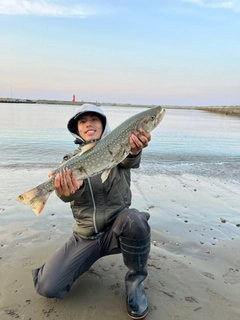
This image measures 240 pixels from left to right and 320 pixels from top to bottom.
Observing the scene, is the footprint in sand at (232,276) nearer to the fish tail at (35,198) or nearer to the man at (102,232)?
the man at (102,232)

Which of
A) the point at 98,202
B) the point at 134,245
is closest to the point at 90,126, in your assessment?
the point at 98,202

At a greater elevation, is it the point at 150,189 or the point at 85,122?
the point at 85,122

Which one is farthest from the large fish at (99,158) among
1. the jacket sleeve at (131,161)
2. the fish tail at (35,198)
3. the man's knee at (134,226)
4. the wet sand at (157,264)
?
the wet sand at (157,264)

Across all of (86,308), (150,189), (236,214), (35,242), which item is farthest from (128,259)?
(150,189)

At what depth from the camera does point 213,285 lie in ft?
10.6

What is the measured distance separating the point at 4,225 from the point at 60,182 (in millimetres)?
2245

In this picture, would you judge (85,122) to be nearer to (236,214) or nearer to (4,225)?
(4,225)

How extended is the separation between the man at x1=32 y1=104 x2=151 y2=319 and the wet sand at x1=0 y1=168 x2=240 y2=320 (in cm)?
20

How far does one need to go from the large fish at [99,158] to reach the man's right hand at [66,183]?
58 mm

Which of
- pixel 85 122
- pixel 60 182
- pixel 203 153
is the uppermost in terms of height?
pixel 85 122

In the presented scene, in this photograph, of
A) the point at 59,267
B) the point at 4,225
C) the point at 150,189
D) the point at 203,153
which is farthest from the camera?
the point at 203,153

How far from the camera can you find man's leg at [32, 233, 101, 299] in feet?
9.44

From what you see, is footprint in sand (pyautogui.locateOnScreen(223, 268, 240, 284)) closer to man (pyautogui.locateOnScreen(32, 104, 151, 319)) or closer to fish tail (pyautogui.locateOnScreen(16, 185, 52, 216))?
man (pyautogui.locateOnScreen(32, 104, 151, 319))

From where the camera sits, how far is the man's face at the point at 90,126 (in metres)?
3.60
